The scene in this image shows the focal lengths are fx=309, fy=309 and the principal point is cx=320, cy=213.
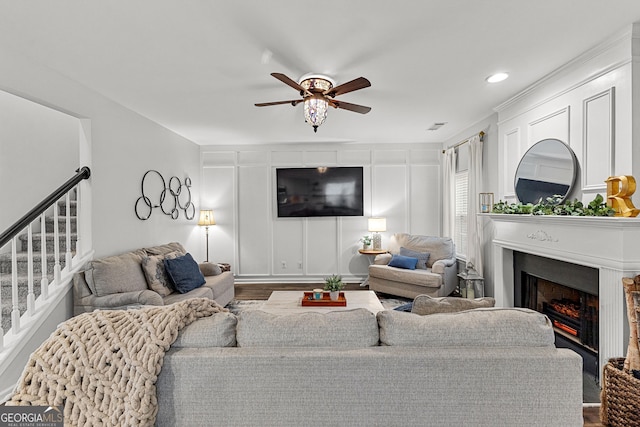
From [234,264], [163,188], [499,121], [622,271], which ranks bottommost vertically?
[234,264]

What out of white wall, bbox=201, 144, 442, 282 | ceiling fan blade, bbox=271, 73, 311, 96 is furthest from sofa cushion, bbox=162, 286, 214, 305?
ceiling fan blade, bbox=271, 73, 311, 96

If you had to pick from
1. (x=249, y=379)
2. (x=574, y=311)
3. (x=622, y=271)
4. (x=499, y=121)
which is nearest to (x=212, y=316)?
(x=249, y=379)

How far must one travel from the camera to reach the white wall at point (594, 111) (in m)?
2.09

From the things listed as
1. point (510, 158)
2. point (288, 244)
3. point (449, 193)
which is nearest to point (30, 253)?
point (288, 244)

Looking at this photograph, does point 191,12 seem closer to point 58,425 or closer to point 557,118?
point 58,425

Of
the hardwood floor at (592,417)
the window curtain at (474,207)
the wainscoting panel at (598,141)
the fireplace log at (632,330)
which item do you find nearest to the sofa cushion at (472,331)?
the fireplace log at (632,330)

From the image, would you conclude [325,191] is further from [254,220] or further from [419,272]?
[419,272]

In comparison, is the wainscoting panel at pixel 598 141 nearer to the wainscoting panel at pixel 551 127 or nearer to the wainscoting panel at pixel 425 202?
the wainscoting panel at pixel 551 127

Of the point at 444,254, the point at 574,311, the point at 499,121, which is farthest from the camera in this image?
the point at 444,254

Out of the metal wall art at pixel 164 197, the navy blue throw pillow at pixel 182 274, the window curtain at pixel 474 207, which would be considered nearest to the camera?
the navy blue throw pillow at pixel 182 274

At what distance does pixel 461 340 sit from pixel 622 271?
1.43 metres

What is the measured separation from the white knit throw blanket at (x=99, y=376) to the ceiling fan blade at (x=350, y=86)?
6.74 ft

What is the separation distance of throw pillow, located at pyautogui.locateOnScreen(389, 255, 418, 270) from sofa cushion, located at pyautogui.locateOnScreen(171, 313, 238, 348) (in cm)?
362

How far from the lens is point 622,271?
6.38 feet
